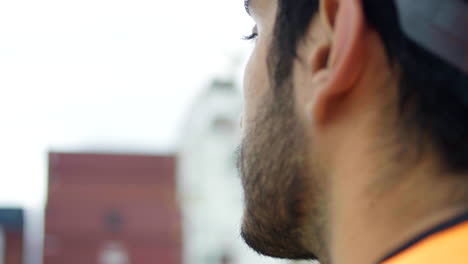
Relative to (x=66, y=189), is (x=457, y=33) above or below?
above

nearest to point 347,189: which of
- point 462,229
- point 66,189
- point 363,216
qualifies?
point 363,216

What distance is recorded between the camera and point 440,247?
→ 0.73m

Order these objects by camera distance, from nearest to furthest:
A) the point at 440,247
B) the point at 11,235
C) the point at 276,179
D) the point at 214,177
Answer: the point at 440,247
the point at 276,179
the point at 214,177
the point at 11,235

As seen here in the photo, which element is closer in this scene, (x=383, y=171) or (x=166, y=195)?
(x=383, y=171)

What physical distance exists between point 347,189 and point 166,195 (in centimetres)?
2198

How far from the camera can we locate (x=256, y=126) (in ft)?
3.45

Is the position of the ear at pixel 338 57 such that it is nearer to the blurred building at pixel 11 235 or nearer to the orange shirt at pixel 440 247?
the orange shirt at pixel 440 247

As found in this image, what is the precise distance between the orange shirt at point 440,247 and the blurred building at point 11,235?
21585mm

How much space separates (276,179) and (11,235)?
867 inches

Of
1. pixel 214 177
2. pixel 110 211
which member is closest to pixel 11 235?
pixel 110 211

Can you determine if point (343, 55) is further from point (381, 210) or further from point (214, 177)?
point (214, 177)

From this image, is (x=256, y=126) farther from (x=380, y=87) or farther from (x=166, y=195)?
(x=166, y=195)

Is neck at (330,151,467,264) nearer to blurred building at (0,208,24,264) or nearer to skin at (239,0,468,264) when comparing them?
skin at (239,0,468,264)

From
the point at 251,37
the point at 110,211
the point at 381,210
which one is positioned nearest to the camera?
the point at 381,210
